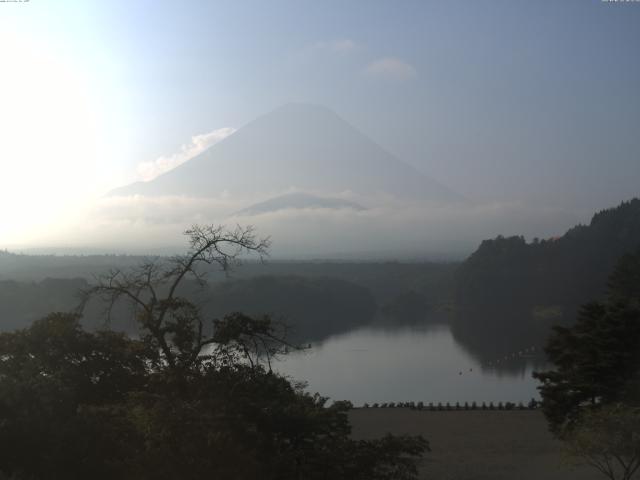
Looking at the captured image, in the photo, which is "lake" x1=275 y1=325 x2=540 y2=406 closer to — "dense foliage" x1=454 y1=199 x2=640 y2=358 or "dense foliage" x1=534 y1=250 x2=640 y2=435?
"dense foliage" x1=534 y1=250 x2=640 y2=435

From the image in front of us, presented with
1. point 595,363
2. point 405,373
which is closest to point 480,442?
point 595,363

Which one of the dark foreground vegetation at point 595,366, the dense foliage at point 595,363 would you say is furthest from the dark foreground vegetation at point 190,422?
the dense foliage at point 595,363

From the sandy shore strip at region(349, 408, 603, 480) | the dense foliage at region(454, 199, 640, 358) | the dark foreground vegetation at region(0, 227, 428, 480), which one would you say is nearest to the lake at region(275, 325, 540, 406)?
the sandy shore strip at region(349, 408, 603, 480)

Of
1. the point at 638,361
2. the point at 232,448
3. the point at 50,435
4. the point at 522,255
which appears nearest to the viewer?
the point at 232,448

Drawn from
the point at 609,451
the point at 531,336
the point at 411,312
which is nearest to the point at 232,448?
the point at 609,451

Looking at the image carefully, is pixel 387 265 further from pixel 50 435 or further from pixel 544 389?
pixel 50 435

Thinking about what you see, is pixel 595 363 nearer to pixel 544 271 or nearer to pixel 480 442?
pixel 480 442

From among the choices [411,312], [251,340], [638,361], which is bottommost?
[411,312]
